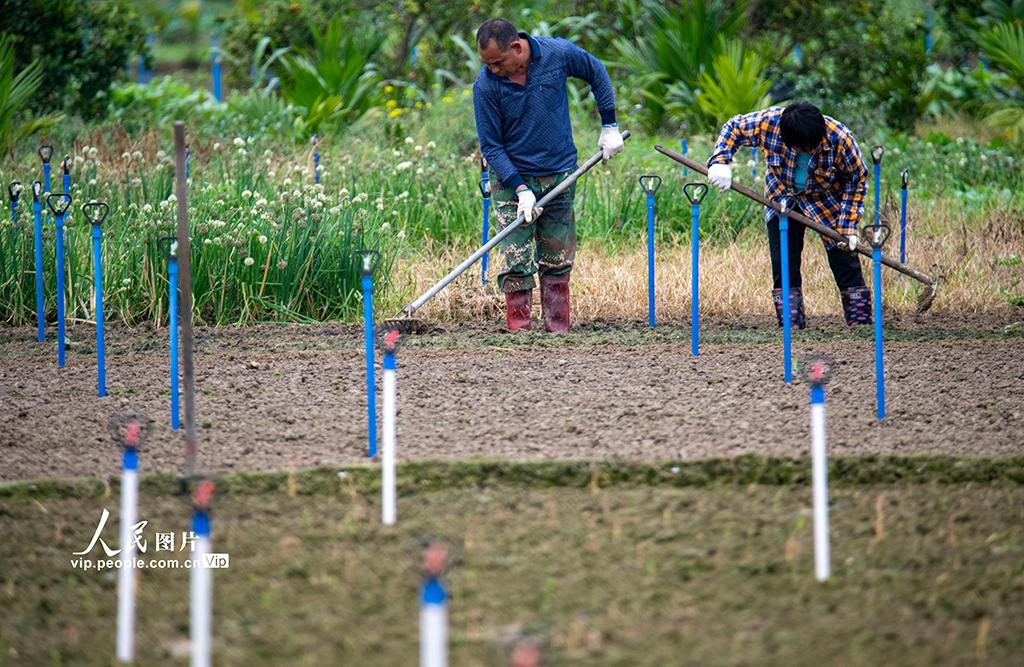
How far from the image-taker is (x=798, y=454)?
16.4 ft

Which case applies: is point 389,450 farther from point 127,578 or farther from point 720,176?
point 720,176

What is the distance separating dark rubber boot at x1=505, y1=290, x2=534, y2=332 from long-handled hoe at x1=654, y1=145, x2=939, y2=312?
1.09 m

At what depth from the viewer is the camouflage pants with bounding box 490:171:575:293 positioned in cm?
745

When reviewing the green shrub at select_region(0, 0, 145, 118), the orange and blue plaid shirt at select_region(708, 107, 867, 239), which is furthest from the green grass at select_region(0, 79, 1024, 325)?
the orange and blue plaid shirt at select_region(708, 107, 867, 239)

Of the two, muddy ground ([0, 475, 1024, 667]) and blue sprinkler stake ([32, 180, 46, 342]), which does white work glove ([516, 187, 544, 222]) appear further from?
muddy ground ([0, 475, 1024, 667])

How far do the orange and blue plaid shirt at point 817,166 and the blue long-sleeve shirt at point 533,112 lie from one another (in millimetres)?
755

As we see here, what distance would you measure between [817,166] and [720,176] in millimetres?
601

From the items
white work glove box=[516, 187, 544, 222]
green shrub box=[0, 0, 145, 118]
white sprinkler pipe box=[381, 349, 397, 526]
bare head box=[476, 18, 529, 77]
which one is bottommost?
white sprinkler pipe box=[381, 349, 397, 526]

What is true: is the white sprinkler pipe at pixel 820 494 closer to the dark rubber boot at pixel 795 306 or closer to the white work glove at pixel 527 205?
the white work glove at pixel 527 205

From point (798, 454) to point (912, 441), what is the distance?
58cm

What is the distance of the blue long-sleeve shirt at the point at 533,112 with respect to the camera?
23.9ft

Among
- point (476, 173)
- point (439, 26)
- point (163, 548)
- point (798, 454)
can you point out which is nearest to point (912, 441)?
point (798, 454)

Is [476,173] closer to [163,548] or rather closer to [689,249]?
[689,249]

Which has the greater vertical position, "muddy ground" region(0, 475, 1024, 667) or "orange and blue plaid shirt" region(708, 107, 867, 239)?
"orange and blue plaid shirt" region(708, 107, 867, 239)
